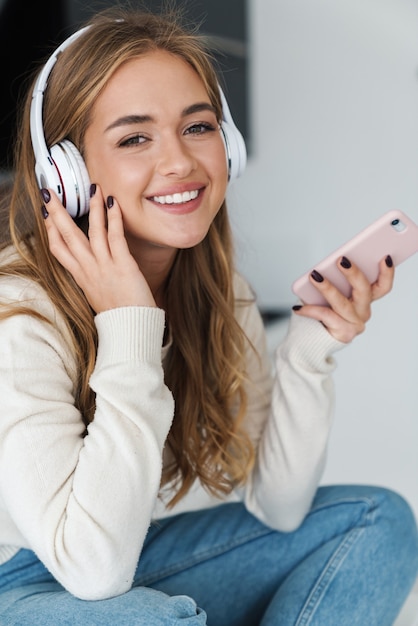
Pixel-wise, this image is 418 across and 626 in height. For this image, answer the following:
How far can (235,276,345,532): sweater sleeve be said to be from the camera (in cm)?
129

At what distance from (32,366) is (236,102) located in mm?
1802

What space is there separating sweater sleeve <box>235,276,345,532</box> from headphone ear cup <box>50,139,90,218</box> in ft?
1.33

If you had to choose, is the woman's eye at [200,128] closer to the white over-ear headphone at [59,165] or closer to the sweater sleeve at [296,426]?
the white over-ear headphone at [59,165]

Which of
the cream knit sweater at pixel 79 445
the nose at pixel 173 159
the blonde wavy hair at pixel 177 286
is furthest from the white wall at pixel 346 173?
the cream knit sweater at pixel 79 445

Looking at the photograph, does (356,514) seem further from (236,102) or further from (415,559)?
(236,102)

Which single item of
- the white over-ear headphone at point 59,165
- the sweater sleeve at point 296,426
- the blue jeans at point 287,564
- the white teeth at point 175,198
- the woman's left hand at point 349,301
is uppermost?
the white over-ear headphone at point 59,165

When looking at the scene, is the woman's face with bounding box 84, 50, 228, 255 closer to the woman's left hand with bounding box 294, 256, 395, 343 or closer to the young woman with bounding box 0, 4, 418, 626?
the young woman with bounding box 0, 4, 418, 626

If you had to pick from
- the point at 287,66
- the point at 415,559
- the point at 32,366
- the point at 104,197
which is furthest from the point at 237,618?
the point at 287,66

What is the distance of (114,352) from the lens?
1.04m

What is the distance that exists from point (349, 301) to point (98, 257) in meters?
0.40

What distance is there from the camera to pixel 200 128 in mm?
1181

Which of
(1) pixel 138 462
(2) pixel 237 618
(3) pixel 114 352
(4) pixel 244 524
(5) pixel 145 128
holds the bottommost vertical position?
(2) pixel 237 618

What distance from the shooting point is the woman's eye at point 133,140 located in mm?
1115

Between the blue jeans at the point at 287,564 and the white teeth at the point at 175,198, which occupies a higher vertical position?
the white teeth at the point at 175,198
